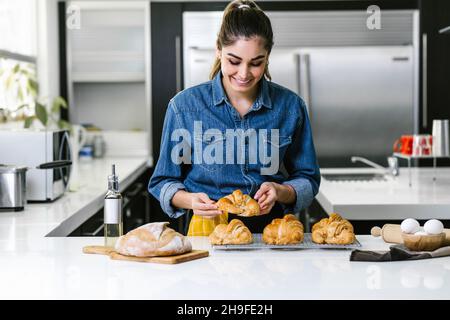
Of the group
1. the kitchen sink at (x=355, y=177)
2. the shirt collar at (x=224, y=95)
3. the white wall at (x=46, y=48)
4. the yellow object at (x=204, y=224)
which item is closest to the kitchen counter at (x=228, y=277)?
the yellow object at (x=204, y=224)

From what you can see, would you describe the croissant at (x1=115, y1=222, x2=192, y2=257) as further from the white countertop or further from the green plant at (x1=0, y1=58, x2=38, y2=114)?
the green plant at (x1=0, y1=58, x2=38, y2=114)

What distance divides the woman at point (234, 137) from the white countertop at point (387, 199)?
0.71 metres

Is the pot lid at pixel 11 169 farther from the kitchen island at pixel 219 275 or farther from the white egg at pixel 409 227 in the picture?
the white egg at pixel 409 227

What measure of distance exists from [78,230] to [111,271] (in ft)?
4.25

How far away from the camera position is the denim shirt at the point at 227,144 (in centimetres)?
230

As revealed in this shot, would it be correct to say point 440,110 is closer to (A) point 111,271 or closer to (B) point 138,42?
(B) point 138,42

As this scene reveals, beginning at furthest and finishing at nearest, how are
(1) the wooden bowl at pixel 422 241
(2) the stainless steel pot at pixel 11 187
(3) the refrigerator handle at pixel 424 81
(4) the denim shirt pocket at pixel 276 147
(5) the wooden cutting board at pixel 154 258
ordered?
(3) the refrigerator handle at pixel 424 81, (2) the stainless steel pot at pixel 11 187, (4) the denim shirt pocket at pixel 276 147, (1) the wooden bowl at pixel 422 241, (5) the wooden cutting board at pixel 154 258

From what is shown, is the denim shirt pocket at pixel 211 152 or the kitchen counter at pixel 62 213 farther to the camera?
the kitchen counter at pixel 62 213

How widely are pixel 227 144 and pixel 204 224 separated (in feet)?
0.84

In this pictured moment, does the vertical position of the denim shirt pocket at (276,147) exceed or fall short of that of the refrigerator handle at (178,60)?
it falls short

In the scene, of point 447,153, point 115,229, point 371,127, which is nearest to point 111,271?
point 115,229

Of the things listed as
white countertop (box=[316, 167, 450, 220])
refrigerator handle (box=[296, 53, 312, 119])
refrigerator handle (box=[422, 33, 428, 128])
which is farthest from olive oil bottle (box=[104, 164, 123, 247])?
refrigerator handle (box=[422, 33, 428, 128])

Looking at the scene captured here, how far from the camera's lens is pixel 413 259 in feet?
5.91
